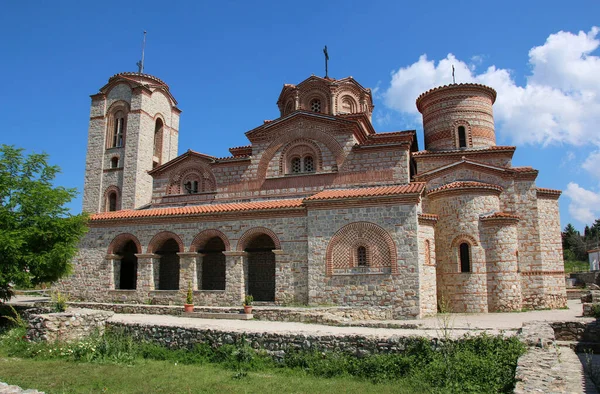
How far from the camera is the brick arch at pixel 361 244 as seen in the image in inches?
543

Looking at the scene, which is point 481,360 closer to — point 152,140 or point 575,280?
point 152,140

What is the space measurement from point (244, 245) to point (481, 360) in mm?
10045

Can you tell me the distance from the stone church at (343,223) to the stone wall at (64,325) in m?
5.37

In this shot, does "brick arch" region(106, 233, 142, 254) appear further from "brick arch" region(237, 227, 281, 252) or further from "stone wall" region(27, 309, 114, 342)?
"stone wall" region(27, 309, 114, 342)

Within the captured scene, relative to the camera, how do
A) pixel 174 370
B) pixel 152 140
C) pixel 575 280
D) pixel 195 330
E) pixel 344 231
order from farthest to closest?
pixel 575 280, pixel 152 140, pixel 344 231, pixel 195 330, pixel 174 370

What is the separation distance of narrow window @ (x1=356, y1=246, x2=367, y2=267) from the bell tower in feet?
40.8

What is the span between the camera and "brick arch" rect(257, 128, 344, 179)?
1631 cm

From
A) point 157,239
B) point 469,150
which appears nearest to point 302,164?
point 157,239

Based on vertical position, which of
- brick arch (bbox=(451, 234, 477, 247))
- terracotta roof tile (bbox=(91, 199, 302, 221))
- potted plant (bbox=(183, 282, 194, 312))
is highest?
terracotta roof tile (bbox=(91, 199, 302, 221))

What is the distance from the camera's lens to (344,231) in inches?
563

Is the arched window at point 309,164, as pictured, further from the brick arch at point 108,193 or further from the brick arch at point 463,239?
the brick arch at point 108,193

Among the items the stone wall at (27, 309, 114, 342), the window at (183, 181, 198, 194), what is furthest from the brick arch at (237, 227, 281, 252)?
the stone wall at (27, 309, 114, 342)

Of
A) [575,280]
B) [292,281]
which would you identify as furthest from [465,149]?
[575,280]

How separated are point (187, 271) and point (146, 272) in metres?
1.72
